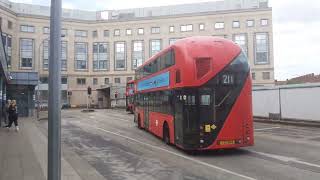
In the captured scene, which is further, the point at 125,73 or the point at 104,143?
the point at 125,73

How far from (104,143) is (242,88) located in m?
6.91

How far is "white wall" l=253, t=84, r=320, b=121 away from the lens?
27.0m

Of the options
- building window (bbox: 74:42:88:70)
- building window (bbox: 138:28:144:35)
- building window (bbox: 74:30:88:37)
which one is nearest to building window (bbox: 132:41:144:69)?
building window (bbox: 138:28:144:35)

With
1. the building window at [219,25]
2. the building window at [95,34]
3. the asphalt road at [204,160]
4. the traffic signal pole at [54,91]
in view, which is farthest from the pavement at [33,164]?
the building window at [95,34]

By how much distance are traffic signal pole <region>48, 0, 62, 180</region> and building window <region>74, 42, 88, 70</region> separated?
93.6 m

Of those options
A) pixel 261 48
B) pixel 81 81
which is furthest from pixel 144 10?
pixel 261 48

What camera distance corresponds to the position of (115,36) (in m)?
98.6

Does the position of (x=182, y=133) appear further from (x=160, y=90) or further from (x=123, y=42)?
(x=123, y=42)

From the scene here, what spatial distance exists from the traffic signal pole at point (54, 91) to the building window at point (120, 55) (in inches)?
3673

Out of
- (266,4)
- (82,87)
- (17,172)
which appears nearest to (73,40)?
(82,87)

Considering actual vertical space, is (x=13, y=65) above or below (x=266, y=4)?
below

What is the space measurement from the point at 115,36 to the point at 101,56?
528 centimetres

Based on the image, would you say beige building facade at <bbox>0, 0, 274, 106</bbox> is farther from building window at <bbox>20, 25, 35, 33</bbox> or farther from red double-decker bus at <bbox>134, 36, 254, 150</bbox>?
red double-decker bus at <bbox>134, 36, 254, 150</bbox>

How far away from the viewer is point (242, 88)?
14367 mm
